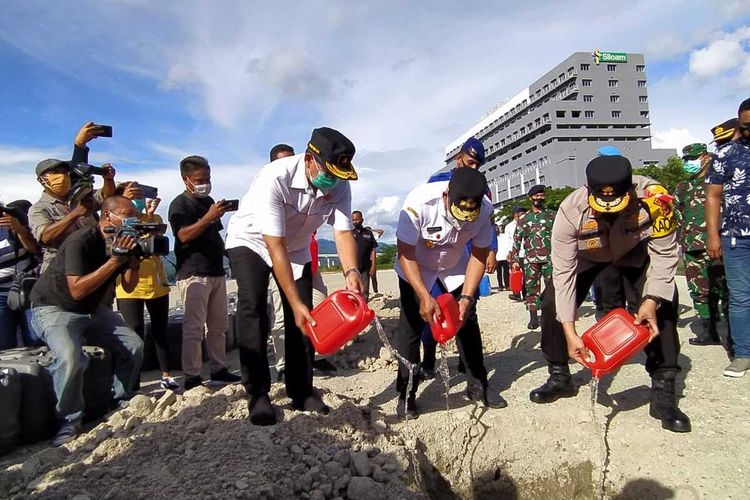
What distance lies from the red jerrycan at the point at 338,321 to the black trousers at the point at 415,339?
36.5 inches

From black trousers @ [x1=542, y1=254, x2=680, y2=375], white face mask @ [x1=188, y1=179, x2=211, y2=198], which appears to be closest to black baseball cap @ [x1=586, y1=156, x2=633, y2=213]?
black trousers @ [x1=542, y1=254, x2=680, y2=375]

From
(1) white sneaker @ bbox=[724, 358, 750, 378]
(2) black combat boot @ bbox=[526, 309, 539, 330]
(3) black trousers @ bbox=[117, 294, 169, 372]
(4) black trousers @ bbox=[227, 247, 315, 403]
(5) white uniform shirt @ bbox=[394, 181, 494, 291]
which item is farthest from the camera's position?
(2) black combat boot @ bbox=[526, 309, 539, 330]

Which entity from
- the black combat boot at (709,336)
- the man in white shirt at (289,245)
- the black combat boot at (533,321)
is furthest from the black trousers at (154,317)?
the black combat boot at (709,336)

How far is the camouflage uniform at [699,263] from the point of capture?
15.9 ft

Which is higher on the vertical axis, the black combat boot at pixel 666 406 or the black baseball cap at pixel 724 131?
the black baseball cap at pixel 724 131

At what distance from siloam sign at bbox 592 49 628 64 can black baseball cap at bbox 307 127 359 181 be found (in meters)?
63.4

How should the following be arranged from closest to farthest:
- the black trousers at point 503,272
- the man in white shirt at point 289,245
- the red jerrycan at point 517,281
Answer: the man in white shirt at point 289,245, the red jerrycan at point 517,281, the black trousers at point 503,272

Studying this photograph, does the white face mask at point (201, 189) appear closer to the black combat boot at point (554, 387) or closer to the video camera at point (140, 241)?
the video camera at point (140, 241)

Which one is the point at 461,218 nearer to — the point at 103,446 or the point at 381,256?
the point at 103,446

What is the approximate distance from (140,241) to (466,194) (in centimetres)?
208

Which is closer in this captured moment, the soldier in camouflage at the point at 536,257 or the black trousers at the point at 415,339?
the black trousers at the point at 415,339

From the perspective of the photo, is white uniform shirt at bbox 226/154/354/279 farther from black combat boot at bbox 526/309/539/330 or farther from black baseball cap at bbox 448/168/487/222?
black combat boot at bbox 526/309/539/330

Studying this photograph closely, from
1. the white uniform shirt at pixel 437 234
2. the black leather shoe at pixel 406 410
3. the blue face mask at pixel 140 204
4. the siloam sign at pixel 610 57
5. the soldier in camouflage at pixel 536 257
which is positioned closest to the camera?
the white uniform shirt at pixel 437 234

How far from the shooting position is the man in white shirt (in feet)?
9.02
